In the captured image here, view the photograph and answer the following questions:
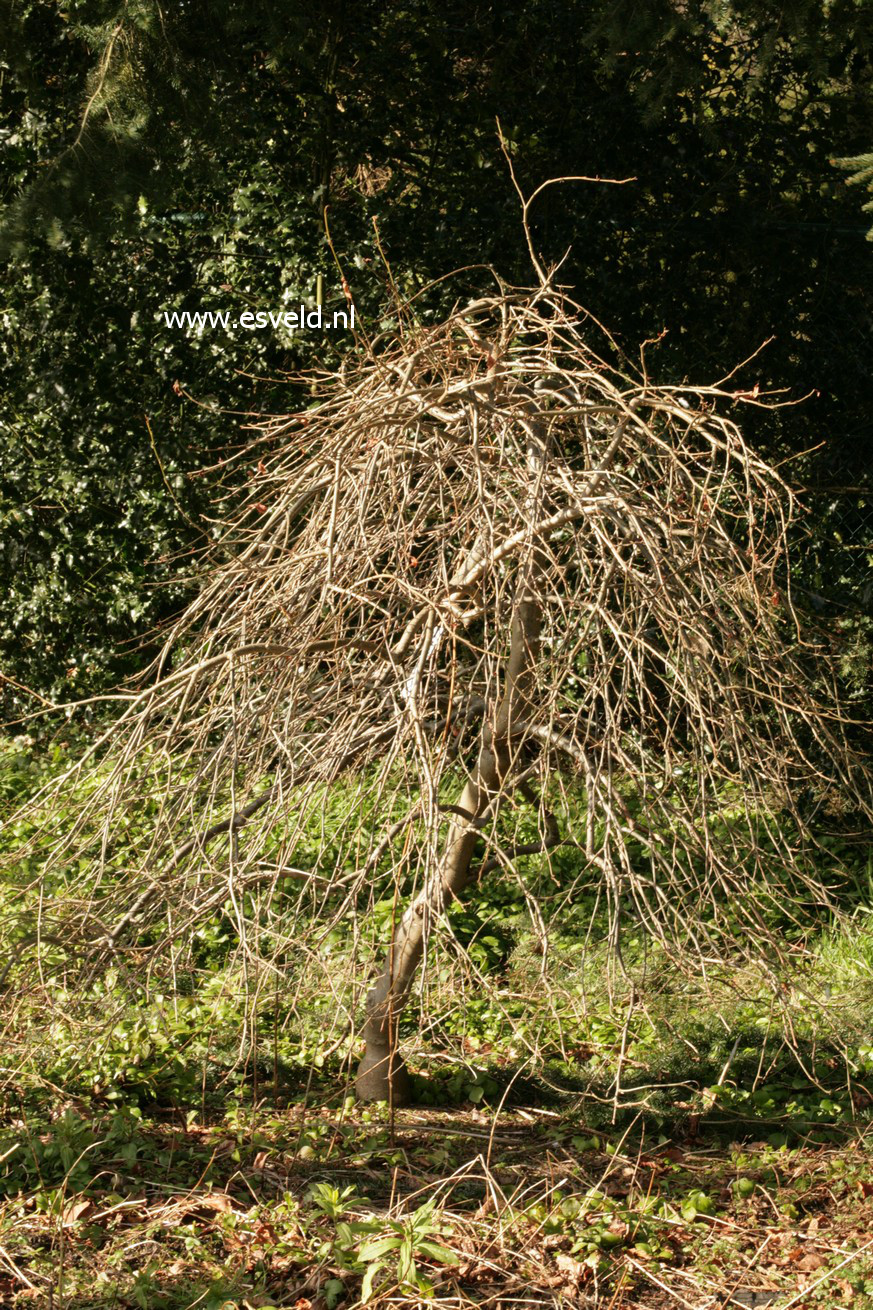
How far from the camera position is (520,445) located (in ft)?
11.4

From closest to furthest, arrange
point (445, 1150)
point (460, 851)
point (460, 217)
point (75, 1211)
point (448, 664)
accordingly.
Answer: point (75, 1211), point (448, 664), point (445, 1150), point (460, 851), point (460, 217)

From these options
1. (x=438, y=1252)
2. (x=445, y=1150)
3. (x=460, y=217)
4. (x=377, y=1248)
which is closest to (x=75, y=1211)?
(x=377, y=1248)

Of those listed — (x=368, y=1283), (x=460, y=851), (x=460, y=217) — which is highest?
(x=460, y=217)

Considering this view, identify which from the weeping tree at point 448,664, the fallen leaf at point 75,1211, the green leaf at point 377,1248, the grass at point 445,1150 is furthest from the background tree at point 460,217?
the green leaf at point 377,1248

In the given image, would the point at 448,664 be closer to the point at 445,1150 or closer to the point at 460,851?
the point at 460,851

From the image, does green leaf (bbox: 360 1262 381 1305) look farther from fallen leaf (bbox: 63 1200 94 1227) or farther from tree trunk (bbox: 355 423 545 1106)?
fallen leaf (bbox: 63 1200 94 1227)

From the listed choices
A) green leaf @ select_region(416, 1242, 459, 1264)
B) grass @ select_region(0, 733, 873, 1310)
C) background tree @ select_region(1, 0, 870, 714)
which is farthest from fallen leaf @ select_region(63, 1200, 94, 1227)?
background tree @ select_region(1, 0, 870, 714)

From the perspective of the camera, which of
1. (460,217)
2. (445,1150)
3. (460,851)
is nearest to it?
(445,1150)

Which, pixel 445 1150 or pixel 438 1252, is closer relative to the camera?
pixel 438 1252

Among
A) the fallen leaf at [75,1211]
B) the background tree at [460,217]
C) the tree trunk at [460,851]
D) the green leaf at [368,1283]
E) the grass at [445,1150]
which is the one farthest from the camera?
the background tree at [460,217]

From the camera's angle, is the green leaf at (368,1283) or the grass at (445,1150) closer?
the green leaf at (368,1283)

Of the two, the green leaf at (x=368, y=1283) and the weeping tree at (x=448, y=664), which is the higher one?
the weeping tree at (x=448, y=664)

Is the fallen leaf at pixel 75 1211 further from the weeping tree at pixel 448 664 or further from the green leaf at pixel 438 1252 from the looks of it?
the green leaf at pixel 438 1252

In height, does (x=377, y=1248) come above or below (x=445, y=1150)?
above
